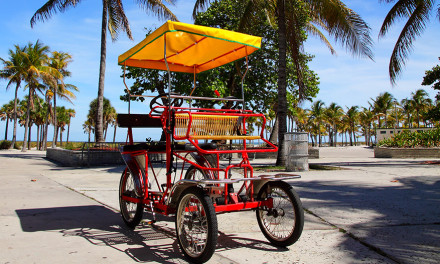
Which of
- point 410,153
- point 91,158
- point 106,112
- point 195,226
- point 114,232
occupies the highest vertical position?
point 106,112

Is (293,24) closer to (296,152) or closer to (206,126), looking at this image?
(296,152)

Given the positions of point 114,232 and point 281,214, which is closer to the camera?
point 281,214

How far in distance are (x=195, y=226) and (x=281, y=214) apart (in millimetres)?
979

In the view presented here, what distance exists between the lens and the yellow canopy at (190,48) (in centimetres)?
445

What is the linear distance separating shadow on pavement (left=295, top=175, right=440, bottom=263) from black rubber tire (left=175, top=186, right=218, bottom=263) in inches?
64.1

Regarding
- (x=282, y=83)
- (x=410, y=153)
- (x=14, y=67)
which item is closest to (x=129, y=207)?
(x=282, y=83)

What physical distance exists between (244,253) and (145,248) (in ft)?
3.72

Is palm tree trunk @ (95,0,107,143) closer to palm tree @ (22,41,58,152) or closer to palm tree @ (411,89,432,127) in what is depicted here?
palm tree @ (22,41,58,152)

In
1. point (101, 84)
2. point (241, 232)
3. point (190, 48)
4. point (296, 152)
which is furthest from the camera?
point (101, 84)

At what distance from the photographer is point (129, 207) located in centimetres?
529

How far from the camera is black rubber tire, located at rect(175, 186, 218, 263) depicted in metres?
3.43

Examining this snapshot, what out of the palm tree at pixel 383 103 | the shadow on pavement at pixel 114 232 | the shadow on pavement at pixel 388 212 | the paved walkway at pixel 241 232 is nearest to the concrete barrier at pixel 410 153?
the shadow on pavement at pixel 388 212

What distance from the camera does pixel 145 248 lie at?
163 inches

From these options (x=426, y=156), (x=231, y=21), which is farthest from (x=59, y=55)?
(x=426, y=156)
